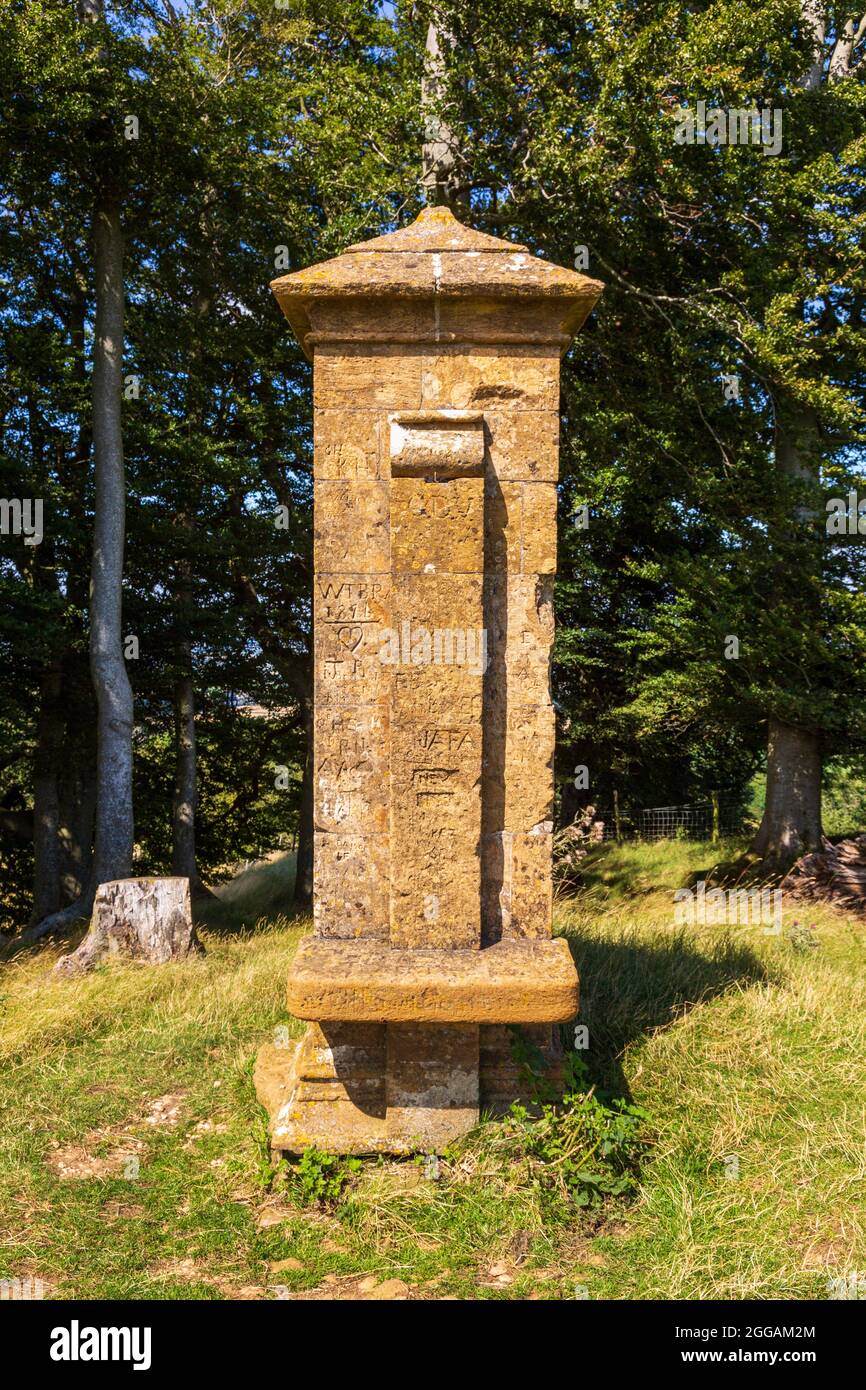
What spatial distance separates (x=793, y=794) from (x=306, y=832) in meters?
6.55

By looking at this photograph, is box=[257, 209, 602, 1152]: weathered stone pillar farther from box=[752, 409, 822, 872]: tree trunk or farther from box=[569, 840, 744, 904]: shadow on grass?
box=[569, 840, 744, 904]: shadow on grass

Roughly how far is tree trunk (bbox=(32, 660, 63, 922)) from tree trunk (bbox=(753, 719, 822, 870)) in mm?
9114

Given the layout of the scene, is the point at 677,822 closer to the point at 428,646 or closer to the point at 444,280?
the point at 428,646

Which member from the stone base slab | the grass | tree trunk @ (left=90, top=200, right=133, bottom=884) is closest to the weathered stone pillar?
the stone base slab

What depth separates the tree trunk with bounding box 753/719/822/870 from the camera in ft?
35.4

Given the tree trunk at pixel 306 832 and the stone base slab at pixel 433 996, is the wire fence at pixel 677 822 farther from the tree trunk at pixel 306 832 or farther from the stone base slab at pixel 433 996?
the stone base slab at pixel 433 996

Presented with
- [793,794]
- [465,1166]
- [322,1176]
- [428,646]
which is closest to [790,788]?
[793,794]

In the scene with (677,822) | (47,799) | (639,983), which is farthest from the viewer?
(677,822)

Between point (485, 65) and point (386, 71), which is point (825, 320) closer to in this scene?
point (485, 65)

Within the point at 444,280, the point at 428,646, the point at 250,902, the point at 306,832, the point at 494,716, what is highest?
the point at 444,280

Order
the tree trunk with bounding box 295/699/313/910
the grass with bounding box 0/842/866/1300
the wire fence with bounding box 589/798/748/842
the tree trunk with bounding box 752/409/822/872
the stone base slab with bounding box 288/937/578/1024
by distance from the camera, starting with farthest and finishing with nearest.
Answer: the wire fence with bounding box 589/798/748/842
the tree trunk with bounding box 295/699/313/910
the tree trunk with bounding box 752/409/822/872
the stone base slab with bounding box 288/937/578/1024
the grass with bounding box 0/842/866/1300

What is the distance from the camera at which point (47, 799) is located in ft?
39.0

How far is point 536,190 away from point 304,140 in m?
2.91

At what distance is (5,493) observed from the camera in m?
10.1
